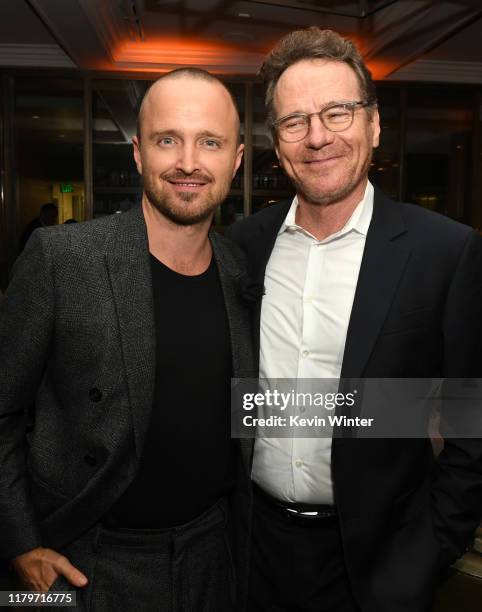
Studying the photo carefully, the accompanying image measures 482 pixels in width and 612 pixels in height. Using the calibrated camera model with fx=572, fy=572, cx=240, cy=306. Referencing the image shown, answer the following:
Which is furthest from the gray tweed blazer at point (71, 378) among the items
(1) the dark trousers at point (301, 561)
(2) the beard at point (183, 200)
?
(1) the dark trousers at point (301, 561)

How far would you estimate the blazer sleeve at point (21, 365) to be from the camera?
136cm

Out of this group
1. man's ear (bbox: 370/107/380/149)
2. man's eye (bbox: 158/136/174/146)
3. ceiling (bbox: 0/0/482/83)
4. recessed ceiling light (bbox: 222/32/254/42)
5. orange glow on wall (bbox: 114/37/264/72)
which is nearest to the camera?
man's eye (bbox: 158/136/174/146)

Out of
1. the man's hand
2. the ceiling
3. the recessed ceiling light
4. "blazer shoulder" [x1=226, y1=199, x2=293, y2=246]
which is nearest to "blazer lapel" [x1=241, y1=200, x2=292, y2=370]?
"blazer shoulder" [x1=226, y1=199, x2=293, y2=246]

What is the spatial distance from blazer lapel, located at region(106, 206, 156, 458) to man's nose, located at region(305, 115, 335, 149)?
0.58 meters

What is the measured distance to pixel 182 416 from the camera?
4.86 feet

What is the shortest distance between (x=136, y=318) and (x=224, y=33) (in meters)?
5.20

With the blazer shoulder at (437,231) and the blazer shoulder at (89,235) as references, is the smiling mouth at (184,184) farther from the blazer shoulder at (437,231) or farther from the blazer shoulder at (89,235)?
the blazer shoulder at (437,231)

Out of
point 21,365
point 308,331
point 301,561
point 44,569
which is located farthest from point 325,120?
point 44,569

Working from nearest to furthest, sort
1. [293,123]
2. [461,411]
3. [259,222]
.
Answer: [461,411] → [293,123] → [259,222]

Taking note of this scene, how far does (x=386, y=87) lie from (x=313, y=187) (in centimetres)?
605

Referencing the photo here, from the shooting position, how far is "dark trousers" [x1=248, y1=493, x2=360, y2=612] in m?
1.63

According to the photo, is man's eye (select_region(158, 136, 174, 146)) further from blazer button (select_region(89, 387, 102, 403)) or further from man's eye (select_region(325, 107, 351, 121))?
blazer button (select_region(89, 387, 102, 403))

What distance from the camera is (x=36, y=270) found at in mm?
1373

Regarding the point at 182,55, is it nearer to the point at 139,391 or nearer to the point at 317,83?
the point at 317,83
